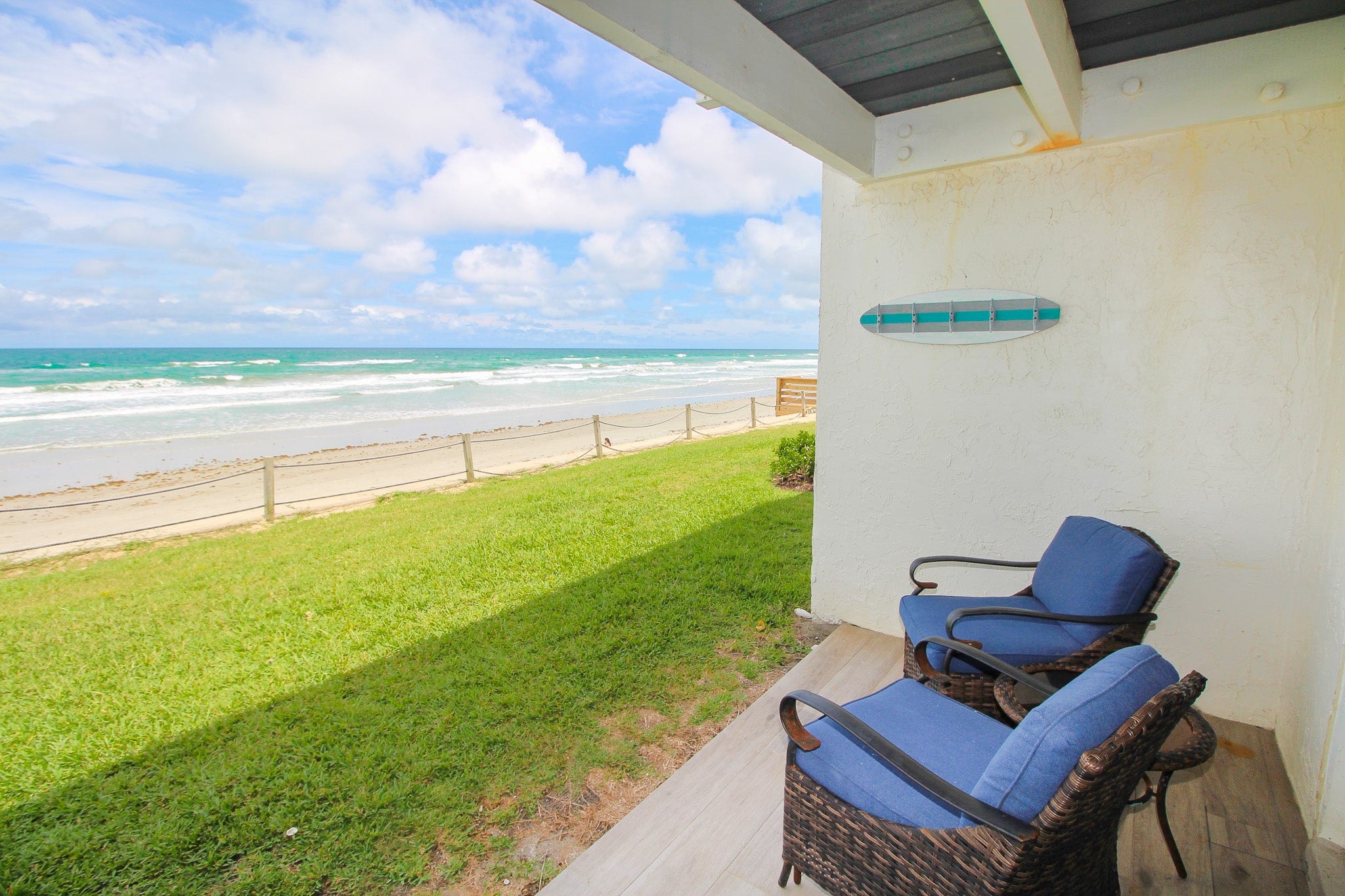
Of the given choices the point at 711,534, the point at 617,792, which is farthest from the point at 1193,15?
the point at 711,534

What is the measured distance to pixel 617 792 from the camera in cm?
208

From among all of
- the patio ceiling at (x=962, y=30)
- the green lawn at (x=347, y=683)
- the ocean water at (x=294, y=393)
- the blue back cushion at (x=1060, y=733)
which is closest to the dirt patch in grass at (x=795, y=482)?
the green lawn at (x=347, y=683)

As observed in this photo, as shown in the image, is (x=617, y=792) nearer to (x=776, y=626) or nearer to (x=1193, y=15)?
(x=776, y=626)

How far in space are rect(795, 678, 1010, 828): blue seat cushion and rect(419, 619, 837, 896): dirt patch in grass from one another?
84 cm

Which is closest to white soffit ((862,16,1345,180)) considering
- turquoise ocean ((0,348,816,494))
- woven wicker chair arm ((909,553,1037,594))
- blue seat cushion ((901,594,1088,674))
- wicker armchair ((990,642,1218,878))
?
woven wicker chair arm ((909,553,1037,594))

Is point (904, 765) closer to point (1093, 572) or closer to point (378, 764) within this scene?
point (1093, 572)

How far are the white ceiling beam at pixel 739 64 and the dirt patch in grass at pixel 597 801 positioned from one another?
2340 mm

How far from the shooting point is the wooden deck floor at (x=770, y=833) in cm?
165

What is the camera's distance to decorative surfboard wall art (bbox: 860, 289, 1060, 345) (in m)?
2.57

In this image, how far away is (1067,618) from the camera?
202 cm

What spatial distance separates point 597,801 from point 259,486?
31.7 feet

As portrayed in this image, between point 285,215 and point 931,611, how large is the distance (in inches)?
2111

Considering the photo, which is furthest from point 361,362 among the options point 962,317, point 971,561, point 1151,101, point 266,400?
point 1151,101

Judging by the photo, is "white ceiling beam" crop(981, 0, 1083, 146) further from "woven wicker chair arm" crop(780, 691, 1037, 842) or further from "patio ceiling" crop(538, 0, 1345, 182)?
"woven wicker chair arm" crop(780, 691, 1037, 842)
